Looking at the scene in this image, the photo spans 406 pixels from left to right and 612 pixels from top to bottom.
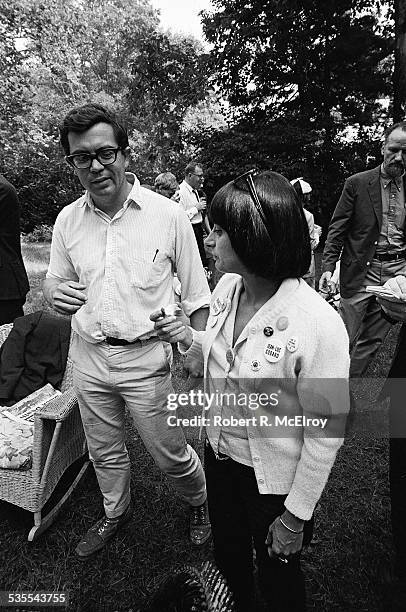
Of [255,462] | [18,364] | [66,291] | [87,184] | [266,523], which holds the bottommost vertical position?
[18,364]

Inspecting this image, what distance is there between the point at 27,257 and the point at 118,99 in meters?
19.3

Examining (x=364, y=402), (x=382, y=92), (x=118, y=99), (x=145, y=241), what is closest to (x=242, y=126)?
(x=382, y=92)

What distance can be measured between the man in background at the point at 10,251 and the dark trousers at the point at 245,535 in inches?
83.6

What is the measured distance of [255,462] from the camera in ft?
4.52

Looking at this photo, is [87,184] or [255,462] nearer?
[255,462]

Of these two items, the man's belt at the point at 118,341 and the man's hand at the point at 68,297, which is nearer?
the man's hand at the point at 68,297

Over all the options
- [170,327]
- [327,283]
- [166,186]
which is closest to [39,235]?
[166,186]

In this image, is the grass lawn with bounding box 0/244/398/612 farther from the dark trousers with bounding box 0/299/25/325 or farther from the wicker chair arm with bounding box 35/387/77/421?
the dark trousers with bounding box 0/299/25/325

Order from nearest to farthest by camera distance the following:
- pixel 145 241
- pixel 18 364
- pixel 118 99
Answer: pixel 145 241
pixel 18 364
pixel 118 99

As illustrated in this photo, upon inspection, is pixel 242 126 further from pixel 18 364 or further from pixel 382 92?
pixel 18 364

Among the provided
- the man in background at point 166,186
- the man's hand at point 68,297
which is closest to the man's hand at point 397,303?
the man's hand at point 68,297

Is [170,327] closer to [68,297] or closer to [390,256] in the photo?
[68,297]

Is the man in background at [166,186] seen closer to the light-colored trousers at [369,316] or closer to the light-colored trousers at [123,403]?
the light-colored trousers at [369,316]

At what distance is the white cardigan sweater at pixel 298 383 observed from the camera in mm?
1220
